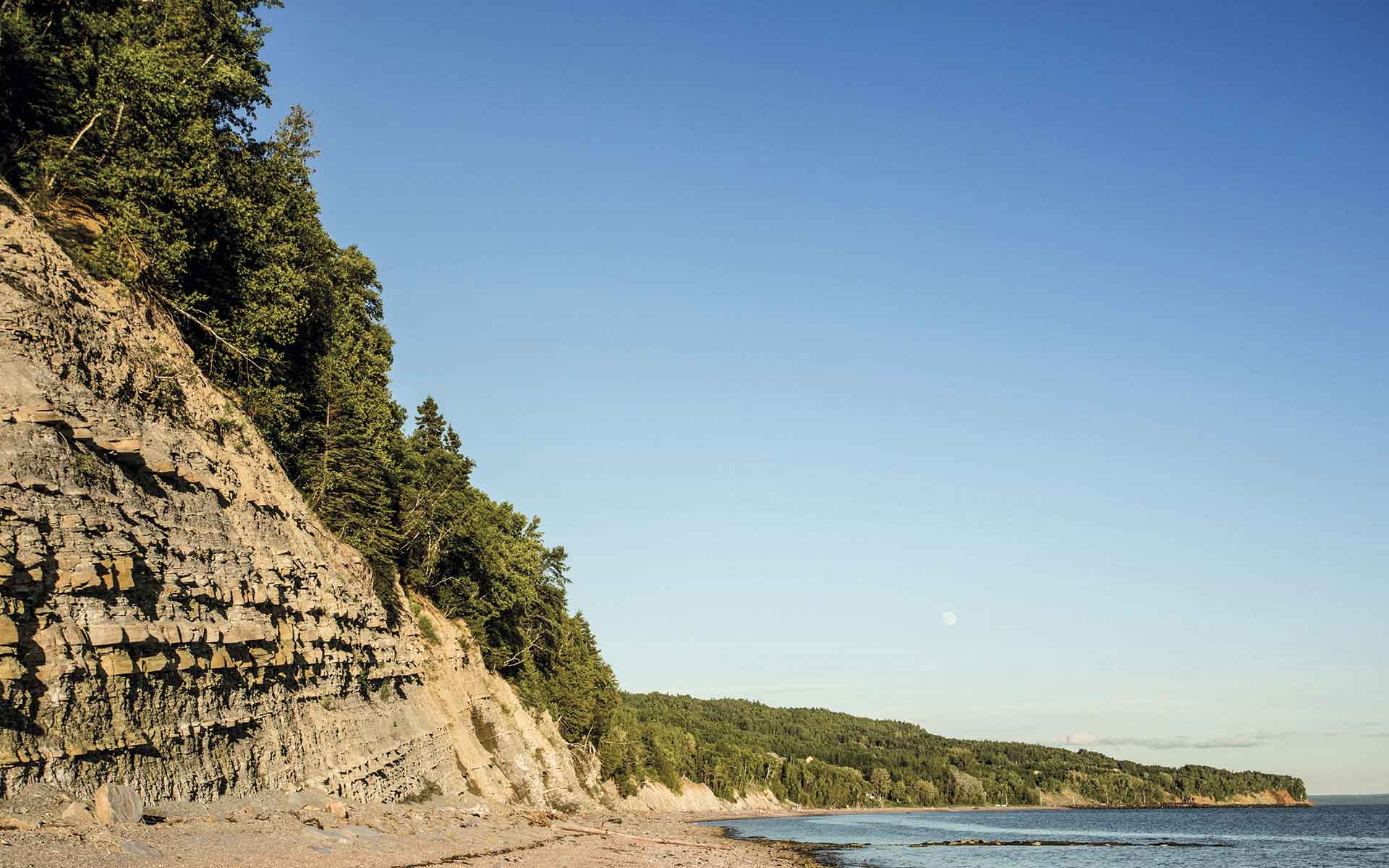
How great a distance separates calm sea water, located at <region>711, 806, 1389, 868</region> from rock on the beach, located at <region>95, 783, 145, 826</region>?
135ft

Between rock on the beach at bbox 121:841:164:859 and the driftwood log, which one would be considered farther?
the driftwood log

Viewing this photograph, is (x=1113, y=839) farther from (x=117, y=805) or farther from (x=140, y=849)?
(x=140, y=849)

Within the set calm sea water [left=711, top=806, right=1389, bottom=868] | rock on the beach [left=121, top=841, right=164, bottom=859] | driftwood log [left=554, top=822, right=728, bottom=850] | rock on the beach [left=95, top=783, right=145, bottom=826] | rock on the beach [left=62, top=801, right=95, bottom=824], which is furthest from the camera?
calm sea water [left=711, top=806, right=1389, bottom=868]

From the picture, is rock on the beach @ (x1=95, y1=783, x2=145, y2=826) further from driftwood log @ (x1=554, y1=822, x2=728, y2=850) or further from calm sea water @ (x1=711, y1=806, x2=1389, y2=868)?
calm sea water @ (x1=711, y1=806, x2=1389, y2=868)

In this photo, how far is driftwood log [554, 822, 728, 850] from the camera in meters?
38.9

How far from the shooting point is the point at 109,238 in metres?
24.4

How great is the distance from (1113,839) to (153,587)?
9759 centimetres

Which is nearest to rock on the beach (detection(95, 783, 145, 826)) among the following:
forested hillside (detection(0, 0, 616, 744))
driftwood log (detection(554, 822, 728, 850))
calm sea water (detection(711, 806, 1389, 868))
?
forested hillside (detection(0, 0, 616, 744))

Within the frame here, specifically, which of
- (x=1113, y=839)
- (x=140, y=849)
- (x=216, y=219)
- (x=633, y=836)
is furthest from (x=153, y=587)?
(x=1113, y=839)

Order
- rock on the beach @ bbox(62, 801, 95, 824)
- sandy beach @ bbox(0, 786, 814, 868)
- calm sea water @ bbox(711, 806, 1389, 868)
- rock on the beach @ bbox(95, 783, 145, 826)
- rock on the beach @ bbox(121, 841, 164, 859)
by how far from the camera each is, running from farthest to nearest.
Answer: calm sea water @ bbox(711, 806, 1389, 868) < rock on the beach @ bbox(95, 783, 145, 826) < rock on the beach @ bbox(62, 801, 95, 824) < rock on the beach @ bbox(121, 841, 164, 859) < sandy beach @ bbox(0, 786, 814, 868)

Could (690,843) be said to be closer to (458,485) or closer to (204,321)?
(458,485)

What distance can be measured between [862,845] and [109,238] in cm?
6731

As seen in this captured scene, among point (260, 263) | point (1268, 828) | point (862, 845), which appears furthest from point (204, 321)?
point (1268, 828)

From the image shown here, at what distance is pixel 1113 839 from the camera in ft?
292
